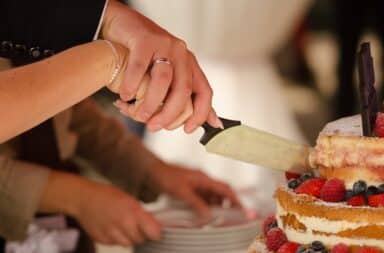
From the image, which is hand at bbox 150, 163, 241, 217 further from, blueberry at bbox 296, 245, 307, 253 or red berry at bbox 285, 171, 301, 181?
blueberry at bbox 296, 245, 307, 253

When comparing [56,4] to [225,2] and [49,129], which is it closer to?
[49,129]

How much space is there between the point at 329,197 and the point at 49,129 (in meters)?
0.99

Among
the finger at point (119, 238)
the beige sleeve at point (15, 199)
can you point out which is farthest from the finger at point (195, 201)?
the beige sleeve at point (15, 199)

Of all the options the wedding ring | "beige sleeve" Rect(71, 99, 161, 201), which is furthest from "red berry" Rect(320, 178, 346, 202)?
"beige sleeve" Rect(71, 99, 161, 201)

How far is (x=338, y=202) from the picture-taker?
1419 millimetres

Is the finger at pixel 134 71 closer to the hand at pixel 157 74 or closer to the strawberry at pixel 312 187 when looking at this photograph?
the hand at pixel 157 74

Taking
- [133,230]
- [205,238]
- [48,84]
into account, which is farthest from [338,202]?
[133,230]

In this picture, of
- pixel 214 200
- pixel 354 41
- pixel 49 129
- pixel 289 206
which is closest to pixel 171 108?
pixel 289 206

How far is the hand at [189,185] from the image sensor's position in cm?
246

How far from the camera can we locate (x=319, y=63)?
546cm

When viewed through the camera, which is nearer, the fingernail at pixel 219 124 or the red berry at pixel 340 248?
the red berry at pixel 340 248

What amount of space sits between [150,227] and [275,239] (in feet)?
2.38

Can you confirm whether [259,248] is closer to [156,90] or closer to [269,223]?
[269,223]

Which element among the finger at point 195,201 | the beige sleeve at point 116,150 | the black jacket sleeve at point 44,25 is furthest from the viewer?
the beige sleeve at point 116,150
